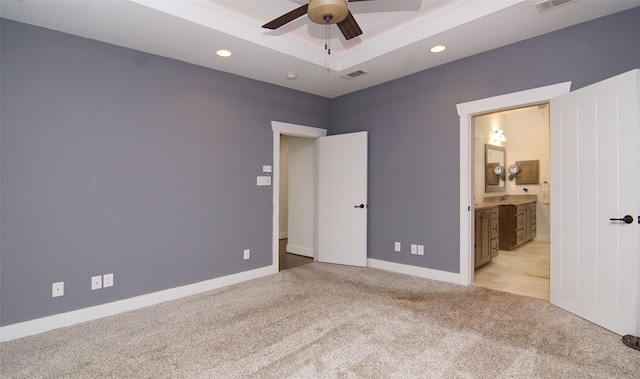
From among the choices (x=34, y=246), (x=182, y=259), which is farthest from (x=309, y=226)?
(x=34, y=246)

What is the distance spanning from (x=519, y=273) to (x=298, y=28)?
4.30 meters

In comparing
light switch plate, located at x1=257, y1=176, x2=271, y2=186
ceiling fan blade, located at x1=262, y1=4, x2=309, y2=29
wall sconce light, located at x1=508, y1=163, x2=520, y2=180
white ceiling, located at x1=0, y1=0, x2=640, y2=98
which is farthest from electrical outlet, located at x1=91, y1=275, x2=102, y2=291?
wall sconce light, located at x1=508, y1=163, x2=520, y2=180

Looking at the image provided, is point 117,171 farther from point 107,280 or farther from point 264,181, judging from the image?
point 264,181

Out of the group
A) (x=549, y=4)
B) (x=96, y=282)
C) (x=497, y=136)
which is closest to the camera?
(x=549, y=4)

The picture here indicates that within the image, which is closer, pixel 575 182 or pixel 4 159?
pixel 4 159

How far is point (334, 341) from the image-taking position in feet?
7.75

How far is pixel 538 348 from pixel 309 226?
366 cm

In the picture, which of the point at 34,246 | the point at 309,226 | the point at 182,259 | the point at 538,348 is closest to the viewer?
the point at 538,348

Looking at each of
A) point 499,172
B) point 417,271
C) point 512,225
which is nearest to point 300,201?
point 417,271

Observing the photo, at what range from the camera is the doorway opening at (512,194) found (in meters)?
4.53

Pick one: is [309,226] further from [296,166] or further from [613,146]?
[613,146]

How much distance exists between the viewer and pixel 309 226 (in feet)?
17.6

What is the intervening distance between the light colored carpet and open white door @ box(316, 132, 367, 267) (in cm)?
133

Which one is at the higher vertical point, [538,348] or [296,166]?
[296,166]
